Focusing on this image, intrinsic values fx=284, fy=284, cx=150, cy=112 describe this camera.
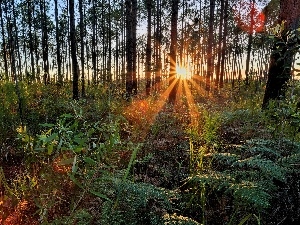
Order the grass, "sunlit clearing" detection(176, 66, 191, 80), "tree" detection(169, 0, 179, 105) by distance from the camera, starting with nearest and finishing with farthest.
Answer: the grass < "tree" detection(169, 0, 179, 105) < "sunlit clearing" detection(176, 66, 191, 80)

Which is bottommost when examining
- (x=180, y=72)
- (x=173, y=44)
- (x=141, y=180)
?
(x=141, y=180)

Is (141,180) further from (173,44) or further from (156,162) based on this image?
(173,44)

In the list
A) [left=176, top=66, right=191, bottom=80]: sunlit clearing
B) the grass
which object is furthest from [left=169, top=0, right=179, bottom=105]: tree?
the grass

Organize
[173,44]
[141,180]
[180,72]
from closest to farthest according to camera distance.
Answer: [141,180], [173,44], [180,72]

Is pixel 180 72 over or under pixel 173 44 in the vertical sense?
under

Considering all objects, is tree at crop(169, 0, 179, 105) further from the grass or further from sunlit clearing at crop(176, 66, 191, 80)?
the grass

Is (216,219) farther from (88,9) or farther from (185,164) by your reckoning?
(88,9)

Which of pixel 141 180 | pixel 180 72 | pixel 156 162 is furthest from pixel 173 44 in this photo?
pixel 141 180

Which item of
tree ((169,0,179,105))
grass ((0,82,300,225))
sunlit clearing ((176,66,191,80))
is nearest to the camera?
grass ((0,82,300,225))

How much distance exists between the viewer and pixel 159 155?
3.86 metres

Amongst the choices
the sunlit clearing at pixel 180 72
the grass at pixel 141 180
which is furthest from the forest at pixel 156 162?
the sunlit clearing at pixel 180 72

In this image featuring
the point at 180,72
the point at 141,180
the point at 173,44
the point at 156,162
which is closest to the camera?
the point at 141,180

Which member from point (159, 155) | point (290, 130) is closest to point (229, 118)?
point (290, 130)

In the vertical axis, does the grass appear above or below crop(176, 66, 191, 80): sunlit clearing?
below
